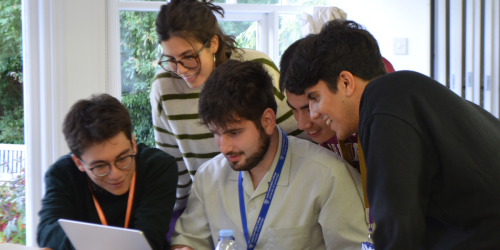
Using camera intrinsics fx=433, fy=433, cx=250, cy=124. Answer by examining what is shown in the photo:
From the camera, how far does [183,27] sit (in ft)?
5.63

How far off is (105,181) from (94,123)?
23cm

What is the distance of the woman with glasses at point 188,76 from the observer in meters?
1.73

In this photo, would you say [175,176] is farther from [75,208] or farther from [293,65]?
[293,65]

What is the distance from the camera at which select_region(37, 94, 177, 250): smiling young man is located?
5.30ft

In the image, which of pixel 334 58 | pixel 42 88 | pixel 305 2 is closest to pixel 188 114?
pixel 334 58

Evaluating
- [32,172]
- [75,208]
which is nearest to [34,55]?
[32,172]

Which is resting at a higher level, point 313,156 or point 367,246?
point 313,156

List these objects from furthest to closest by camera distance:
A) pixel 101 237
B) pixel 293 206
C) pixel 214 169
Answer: pixel 214 169, pixel 293 206, pixel 101 237

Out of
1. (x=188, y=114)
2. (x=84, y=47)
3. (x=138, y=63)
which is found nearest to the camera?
(x=188, y=114)

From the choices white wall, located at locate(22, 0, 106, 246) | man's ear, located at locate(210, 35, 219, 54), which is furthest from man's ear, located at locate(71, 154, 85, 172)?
white wall, located at locate(22, 0, 106, 246)

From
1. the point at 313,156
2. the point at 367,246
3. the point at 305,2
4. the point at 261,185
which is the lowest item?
the point at 367,246

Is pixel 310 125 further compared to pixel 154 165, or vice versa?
pixel 154 165

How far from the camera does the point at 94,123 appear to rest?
164cm

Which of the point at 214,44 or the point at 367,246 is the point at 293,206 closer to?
the point at 367,246
